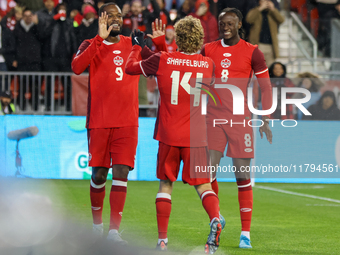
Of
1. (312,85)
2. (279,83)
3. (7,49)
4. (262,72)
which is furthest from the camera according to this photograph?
(7,49)

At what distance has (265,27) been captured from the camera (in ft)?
42.0

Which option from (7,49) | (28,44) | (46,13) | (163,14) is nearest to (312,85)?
(163,14)

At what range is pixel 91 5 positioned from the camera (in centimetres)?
1316

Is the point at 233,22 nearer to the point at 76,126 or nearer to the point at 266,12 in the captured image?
the point at 76,126

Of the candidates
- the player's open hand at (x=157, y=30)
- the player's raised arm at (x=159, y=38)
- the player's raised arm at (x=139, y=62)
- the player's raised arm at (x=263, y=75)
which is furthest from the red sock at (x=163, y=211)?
the player's open hand at (x=157, y=30)

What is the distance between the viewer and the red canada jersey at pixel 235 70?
5148mm

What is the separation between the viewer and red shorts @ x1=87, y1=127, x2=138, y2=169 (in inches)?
201

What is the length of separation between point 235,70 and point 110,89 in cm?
118

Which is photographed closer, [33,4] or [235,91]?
[235,91]

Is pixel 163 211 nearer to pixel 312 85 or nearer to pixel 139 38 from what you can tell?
pixel 139 38

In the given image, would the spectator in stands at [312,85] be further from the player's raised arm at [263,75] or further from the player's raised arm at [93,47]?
the player's raised arm at [93,47]

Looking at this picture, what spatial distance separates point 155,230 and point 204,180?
1380 millimetres

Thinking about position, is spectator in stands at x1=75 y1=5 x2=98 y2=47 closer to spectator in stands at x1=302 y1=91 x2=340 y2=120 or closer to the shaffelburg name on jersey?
spectator in stands at x1=302 y1=91 x2=340 y2=120

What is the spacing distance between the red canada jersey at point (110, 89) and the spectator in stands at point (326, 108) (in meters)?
6.71
